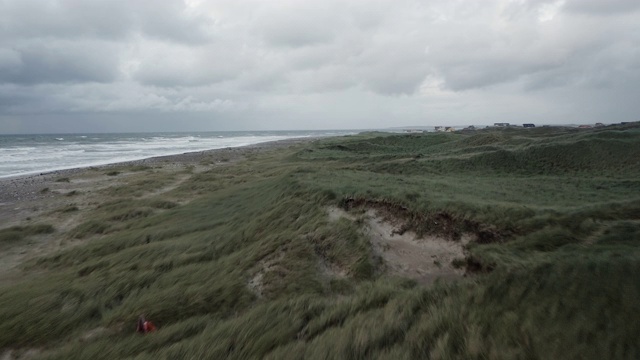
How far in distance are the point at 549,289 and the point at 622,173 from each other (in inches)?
579

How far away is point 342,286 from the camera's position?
6.29m

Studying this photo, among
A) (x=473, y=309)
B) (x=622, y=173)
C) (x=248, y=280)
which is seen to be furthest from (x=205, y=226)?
(x=622, y=173)

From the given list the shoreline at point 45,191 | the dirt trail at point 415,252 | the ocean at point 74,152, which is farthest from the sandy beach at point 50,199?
the dirt trail at point 415,252

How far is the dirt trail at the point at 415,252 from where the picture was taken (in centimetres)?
645

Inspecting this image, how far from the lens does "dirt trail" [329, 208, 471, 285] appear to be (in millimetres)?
6445

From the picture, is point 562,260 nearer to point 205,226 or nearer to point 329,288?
point 329,288

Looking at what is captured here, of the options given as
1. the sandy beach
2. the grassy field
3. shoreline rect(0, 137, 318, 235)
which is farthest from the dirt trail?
shoreline rect(0, 137, 318, 235)

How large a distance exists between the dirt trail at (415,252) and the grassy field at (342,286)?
8.7 inches

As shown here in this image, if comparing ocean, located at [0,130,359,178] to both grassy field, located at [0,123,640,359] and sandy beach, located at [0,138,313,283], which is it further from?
grassy field, located at [0,123,640,359]

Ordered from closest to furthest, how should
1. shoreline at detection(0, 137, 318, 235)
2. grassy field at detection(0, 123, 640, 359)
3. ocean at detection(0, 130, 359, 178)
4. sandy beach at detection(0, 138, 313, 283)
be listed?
grassy field at detection(0, 123, 640, 359) → sandy beach at detection(0, 138, 313, 283) → shoreline at detection(0, 137, 318, 235) → ocean at detection(0, 130, 359, 178)

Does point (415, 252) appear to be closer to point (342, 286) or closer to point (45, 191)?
point (342, 286)

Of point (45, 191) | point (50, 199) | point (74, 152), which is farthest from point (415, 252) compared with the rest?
point (74, 152)

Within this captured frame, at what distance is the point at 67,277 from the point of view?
8.16m

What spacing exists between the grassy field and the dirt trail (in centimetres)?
22
